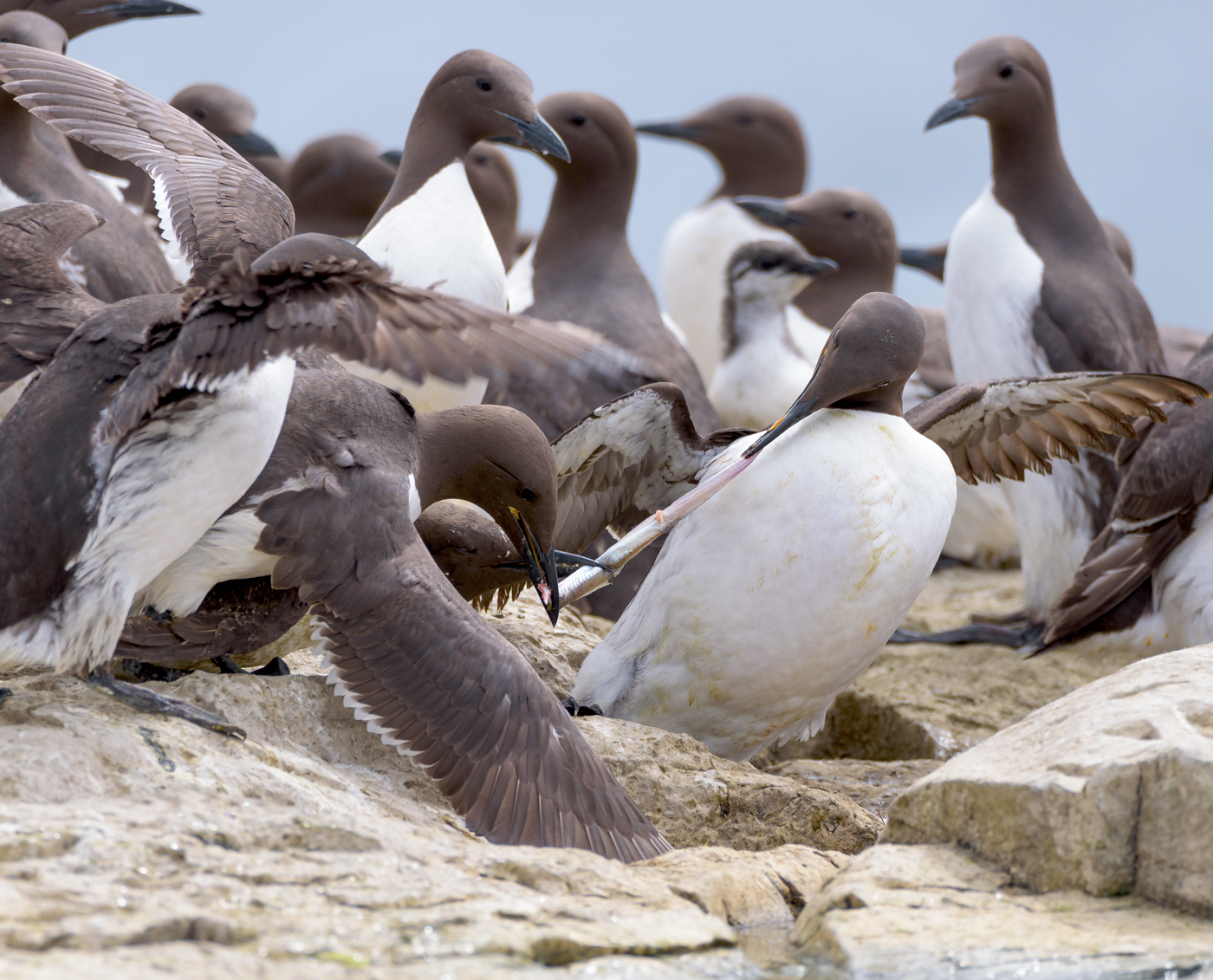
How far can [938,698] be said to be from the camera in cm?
651

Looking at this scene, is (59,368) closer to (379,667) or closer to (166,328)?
(166,328)

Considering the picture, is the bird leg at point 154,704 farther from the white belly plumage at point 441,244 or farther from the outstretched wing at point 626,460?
the white belly plumage at point 441,244

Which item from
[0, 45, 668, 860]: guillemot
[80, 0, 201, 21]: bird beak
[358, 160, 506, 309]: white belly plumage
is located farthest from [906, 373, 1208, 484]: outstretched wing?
[80, 0, 201, 21]: bird beak

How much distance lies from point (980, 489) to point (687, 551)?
4786 millimetres

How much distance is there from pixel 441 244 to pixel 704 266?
6.28 meters

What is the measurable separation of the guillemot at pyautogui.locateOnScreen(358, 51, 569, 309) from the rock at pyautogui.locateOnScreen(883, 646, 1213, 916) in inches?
132

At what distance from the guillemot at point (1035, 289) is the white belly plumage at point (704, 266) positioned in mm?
3880

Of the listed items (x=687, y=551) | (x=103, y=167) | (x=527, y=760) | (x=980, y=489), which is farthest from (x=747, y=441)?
(x=103, y=167)

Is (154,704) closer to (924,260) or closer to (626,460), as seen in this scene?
(626,460)

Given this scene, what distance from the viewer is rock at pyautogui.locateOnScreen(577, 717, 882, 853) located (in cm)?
426

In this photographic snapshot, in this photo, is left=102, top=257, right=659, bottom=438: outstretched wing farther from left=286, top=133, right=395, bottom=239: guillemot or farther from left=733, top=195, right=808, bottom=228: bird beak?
left=733, top=195, right=808, bottom=228: bird beak

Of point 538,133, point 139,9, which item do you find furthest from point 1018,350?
point 139,9

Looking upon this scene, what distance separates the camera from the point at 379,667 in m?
3.82

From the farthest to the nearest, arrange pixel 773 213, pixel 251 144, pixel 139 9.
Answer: pixel 773 213, pixel 251 144, pixel 139 9
